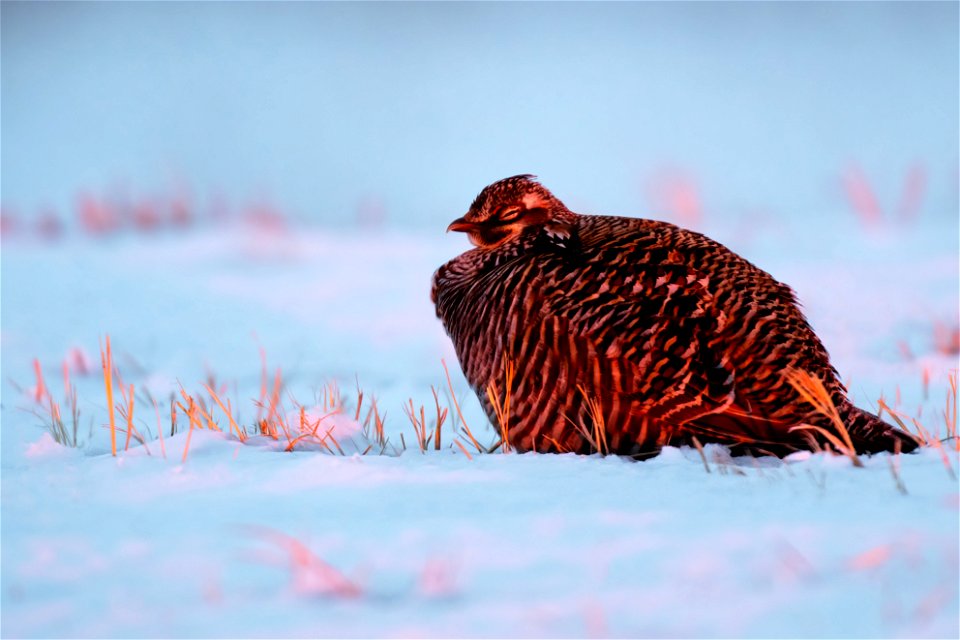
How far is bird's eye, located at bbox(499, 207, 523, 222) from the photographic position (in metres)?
4.07

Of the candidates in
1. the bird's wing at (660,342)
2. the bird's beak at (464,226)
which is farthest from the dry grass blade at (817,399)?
the bird's beak at (464,226)

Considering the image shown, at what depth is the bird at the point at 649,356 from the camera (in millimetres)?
3100

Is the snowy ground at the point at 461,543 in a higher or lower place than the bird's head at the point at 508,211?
lower

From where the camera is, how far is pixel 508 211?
407 centimetres

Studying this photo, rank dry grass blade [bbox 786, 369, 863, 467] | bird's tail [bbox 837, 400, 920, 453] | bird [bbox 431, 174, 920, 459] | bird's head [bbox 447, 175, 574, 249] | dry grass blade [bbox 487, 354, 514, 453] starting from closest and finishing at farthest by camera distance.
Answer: dry grass blade [bbox 786, 369, 863, 467], bird's tail [bbox 837, 400, 920, 453], bird [bbox 431, 174, 920, 459], dry grass blade [bbox 487, 354, 514, 453], bird's head [bbox 447, 175, 574, 249]

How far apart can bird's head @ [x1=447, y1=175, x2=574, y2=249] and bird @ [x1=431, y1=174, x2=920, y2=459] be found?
41 centimetres

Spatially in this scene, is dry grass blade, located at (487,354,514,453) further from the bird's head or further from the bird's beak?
the bird's beak

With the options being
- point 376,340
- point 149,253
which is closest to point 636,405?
point 376,340

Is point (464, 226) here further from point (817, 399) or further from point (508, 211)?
point (817, 399)

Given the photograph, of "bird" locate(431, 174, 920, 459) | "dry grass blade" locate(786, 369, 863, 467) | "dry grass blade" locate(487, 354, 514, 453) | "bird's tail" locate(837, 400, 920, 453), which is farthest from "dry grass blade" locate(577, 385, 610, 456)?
"bird's tail" locate(837, 400, 920, 453)

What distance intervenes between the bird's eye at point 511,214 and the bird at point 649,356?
0.45m

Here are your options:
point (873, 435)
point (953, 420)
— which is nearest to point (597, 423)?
point (873, 435)

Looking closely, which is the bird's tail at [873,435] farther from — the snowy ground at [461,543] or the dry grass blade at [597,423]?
the dry grass blade at [597,423]

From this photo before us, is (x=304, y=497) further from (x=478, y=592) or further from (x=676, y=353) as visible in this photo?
(x=676, y=353)
